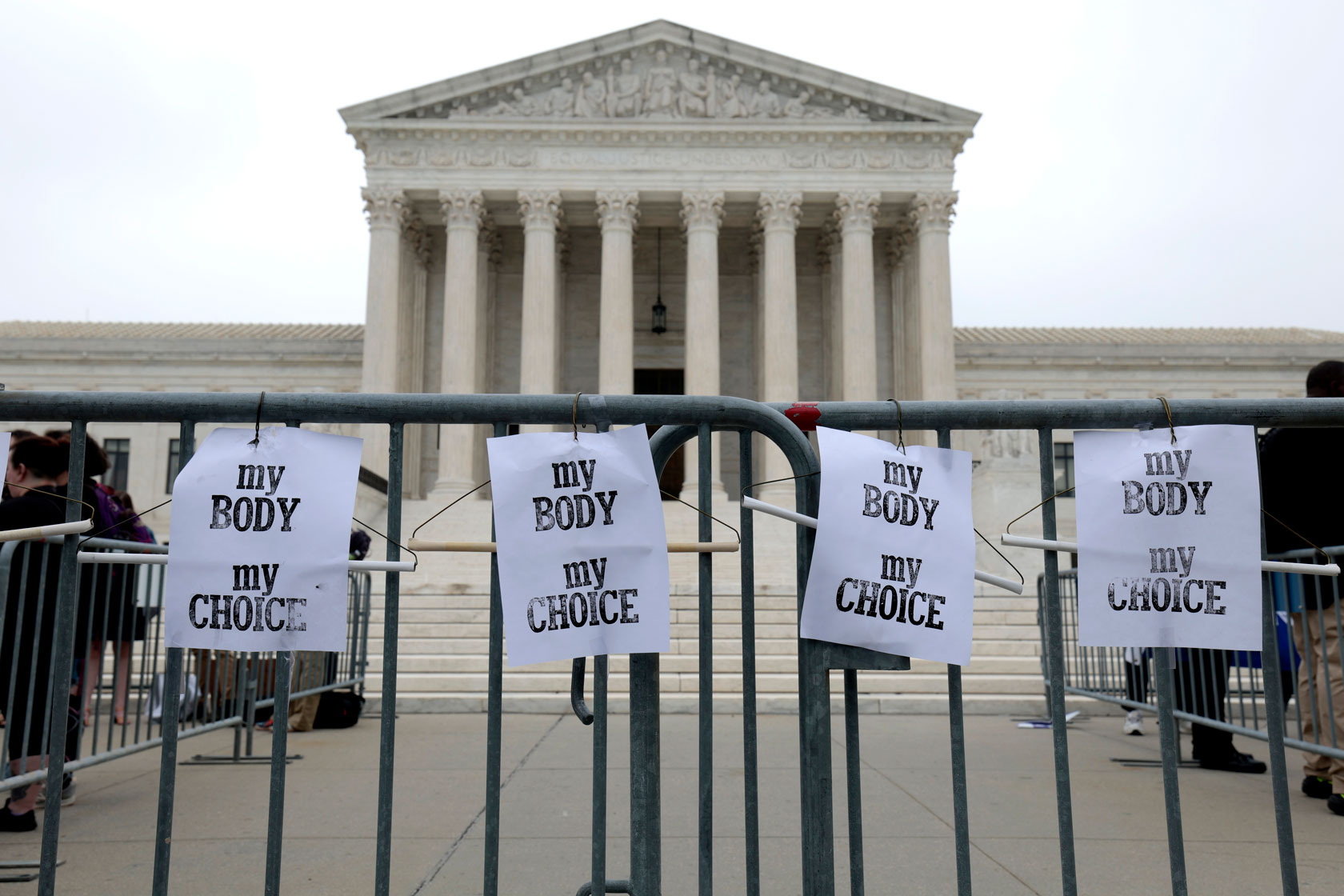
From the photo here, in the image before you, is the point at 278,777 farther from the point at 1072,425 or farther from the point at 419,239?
the point at 419,239

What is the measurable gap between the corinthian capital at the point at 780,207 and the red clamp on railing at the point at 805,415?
26505 mm

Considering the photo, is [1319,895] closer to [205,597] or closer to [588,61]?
[205,597]

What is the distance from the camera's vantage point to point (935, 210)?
93.6ft

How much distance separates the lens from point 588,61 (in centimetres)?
2920

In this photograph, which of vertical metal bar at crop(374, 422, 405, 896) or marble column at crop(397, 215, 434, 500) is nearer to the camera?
vertical metal bar at crop(374, 422, 405, 896)

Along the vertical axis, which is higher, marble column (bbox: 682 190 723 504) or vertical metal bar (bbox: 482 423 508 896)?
marble column (bbox: 682 190 723 504)

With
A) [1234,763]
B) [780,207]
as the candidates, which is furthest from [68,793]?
[780,207]

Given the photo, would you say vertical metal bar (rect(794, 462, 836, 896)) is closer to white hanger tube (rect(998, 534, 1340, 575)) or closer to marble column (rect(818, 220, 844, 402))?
white hanger tube (rect(998, 534, 1340, 575))

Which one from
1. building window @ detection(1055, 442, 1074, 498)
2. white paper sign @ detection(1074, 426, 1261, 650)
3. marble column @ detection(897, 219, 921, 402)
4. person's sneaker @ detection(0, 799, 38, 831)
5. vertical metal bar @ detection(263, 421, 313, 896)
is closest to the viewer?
vertical metal bar @ detection(263, 421, 313, 896)

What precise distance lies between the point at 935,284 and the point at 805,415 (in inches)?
1066

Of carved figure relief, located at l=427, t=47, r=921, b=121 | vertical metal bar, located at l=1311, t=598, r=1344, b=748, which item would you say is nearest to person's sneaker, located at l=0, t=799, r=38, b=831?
vertical metal bar, located at l=1311, t=598, r=1344, b=748

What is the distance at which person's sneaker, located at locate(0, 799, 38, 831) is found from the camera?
4.95 metres

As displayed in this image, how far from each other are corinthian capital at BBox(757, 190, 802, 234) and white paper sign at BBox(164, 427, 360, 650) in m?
26.9

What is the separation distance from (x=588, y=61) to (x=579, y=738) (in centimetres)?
2535
